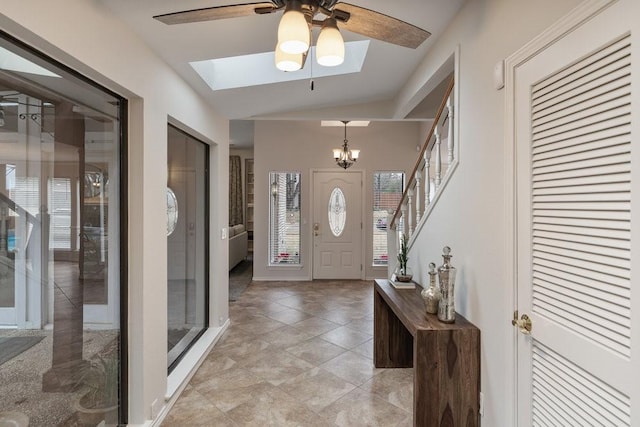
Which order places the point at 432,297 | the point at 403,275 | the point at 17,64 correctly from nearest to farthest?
1. the point at 17,64
2. the point at 432,297
3. the point at 403,275

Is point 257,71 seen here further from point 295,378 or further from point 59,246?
point 295,378

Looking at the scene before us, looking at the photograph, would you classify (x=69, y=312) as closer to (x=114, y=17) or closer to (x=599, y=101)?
(x=114, y=17)

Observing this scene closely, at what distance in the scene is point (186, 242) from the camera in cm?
309

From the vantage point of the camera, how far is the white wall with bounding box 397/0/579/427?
1521 millimetres

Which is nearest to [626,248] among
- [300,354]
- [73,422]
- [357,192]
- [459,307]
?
[459,307]

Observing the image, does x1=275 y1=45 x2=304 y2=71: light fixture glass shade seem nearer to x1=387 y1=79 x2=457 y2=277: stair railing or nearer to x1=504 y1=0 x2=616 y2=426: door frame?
x1=504 y1=0 x2=616 y2=426: door frame

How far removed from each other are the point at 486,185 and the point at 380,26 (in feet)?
3.05

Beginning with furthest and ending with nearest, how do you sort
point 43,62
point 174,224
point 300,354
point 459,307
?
point 300,354, point 174,224, point 459,307, point 43,62

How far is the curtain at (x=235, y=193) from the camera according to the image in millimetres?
8938

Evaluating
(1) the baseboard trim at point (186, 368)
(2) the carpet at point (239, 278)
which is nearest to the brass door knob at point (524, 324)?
(1) the baseboard trim at point (186, 368)

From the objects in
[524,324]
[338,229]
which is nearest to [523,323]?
[524,324]

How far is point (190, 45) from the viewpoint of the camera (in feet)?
6.96

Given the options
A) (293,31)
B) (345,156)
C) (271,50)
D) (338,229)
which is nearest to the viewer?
(293,31)

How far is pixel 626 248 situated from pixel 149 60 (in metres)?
2.49
